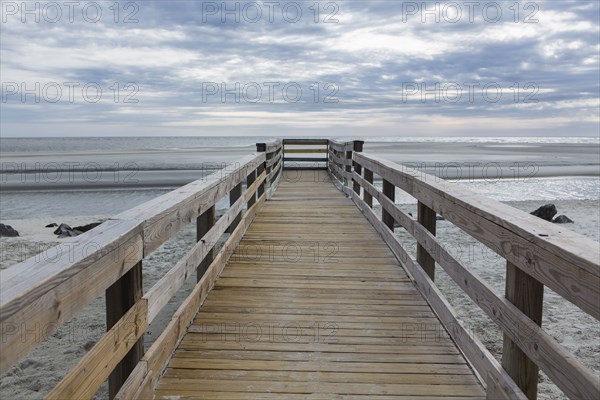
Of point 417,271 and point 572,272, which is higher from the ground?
point 572,272

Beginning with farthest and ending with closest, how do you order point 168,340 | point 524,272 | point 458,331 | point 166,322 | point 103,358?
point 166,322 → point 458,331 → point 168,340 → point 524,272 → point 103,358

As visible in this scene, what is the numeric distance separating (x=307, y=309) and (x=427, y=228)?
1094 mm

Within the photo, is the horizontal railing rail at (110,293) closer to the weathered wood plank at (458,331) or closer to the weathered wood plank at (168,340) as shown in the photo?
the weathered wood plank at (168,340)

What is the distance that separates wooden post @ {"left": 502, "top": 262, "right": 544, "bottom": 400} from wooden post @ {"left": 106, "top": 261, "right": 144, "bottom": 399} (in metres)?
1.62

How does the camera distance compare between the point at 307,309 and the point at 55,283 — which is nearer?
the point at 55,283

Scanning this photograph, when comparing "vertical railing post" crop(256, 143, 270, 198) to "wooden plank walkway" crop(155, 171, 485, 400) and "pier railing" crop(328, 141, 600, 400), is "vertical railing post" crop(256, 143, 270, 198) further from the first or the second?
"pier railing" crop(328, 141, 600, 400)

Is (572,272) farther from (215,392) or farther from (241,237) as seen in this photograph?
(241,237)

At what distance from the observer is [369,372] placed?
9.50ft

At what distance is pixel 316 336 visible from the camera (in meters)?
3.39

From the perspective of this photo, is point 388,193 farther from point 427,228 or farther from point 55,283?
point 55,283

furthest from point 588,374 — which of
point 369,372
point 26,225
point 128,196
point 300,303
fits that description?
point 128,196

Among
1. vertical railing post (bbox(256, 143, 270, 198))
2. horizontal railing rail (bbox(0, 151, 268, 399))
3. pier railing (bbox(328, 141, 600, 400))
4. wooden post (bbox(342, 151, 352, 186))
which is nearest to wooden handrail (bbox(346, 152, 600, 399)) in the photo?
pier railing (bbox(328, 141, 600, 400))

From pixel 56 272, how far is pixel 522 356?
72.0 inches

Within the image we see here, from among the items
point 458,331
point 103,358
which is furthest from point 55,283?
point 458,331
